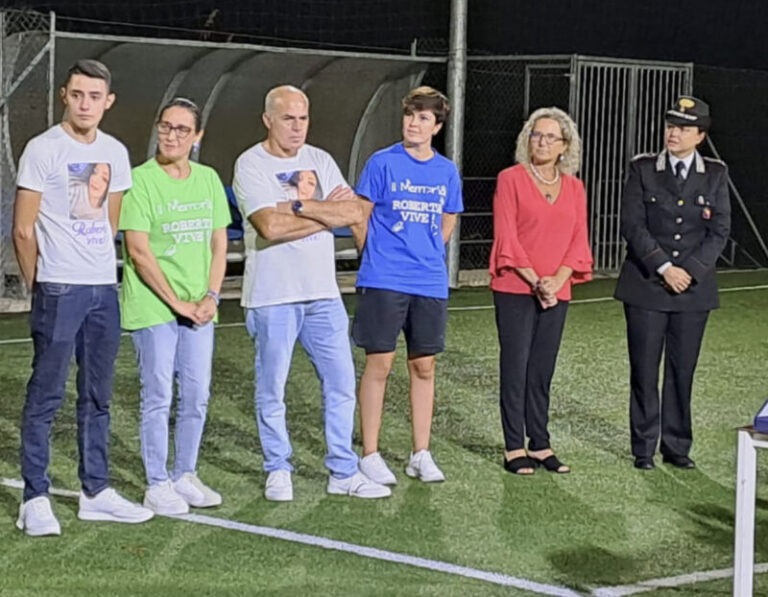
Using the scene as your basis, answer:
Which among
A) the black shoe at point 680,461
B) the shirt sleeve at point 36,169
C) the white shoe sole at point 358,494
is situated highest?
the shirt sleeve at point 36,169

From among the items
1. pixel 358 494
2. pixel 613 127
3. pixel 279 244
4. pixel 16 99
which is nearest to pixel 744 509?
pixel 358 494

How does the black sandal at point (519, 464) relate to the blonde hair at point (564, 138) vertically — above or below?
below

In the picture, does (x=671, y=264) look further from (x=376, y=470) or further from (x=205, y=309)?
(x=205, y=309)

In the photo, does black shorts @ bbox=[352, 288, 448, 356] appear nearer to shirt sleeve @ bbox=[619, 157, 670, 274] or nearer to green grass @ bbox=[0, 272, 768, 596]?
green grass @ bbox=[0, 272, 768, 596]

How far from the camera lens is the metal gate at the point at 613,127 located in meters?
17.6

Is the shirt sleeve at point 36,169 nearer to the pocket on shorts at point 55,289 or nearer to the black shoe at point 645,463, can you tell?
the pocket on shorts at point 55,289

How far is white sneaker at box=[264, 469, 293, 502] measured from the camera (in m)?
6.89

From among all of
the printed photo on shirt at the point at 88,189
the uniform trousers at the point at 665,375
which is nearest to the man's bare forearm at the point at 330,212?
the printed photo on shirt at the point at 88,189

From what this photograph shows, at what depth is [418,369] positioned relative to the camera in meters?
7.31

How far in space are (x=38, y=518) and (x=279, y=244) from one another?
1.51m

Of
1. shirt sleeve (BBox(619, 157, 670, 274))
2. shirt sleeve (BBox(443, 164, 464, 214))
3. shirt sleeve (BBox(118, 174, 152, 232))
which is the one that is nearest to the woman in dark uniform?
shirt sleeve (BBox(619, 157, 670, 274))

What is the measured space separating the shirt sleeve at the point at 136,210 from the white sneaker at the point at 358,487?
1.44m

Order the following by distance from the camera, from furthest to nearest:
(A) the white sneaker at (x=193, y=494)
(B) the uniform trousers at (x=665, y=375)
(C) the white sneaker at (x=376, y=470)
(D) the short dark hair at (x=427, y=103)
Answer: (B) the uniform trousers at (x=665, y=375) < (C) the white sneaker at (x=376, y=470) < (D) the short dark hair at (x=427, y=103) < (A) the white sneaker at (x=193, y=494)

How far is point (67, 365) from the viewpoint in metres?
6.18
